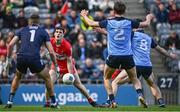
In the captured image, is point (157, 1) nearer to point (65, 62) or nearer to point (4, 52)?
point (4, 52)

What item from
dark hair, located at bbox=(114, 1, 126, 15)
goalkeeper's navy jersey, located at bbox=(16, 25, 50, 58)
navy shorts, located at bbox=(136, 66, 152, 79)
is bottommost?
navy shorts, located at bbox=(136, 66, 152, 79)

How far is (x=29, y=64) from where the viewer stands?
19000mm

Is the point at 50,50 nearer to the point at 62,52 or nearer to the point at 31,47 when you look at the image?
the point at 31,47

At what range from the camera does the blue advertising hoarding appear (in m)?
27.0

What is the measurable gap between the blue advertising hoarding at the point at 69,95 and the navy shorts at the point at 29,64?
25.9ft

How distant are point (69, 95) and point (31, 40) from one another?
8318 millimetres

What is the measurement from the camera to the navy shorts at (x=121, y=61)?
19000 mm

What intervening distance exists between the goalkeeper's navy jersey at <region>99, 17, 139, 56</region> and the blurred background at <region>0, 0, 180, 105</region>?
25.5 feet

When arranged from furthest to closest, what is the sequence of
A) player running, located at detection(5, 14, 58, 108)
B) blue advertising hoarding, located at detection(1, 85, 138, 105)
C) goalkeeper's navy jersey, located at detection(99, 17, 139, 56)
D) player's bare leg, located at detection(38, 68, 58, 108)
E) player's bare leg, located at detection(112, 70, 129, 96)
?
blue advertising hoarding, located at detection(1, 85, 138, 105) → player's bare leg, located at detection(112, 70, 129, 96) → player's bare leg, located at detection(38, 68, 58, 108) → player running, located at detection(5, 14, 58, 108) → goalkeeper's navy jersey, located at detection(99, 17, 139, 56)

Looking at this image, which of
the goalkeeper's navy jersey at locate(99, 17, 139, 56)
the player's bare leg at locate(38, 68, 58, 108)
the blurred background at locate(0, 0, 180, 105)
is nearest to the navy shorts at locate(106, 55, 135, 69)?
the goalkeeper's navy jersey at locate(99, 17, 139, 56)

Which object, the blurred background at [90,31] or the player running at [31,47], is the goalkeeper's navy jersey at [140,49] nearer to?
the player running at [31,47]

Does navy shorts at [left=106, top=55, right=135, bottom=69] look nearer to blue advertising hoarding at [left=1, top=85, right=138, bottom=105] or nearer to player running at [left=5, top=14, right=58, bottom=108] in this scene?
player running at [left=5, top=14, right=58, bottom=108]

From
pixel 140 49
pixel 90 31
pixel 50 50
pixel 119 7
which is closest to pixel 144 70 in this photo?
pixel 140 49

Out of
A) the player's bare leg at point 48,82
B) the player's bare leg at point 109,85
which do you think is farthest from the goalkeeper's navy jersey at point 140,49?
the player's bare leg at point 48,82
